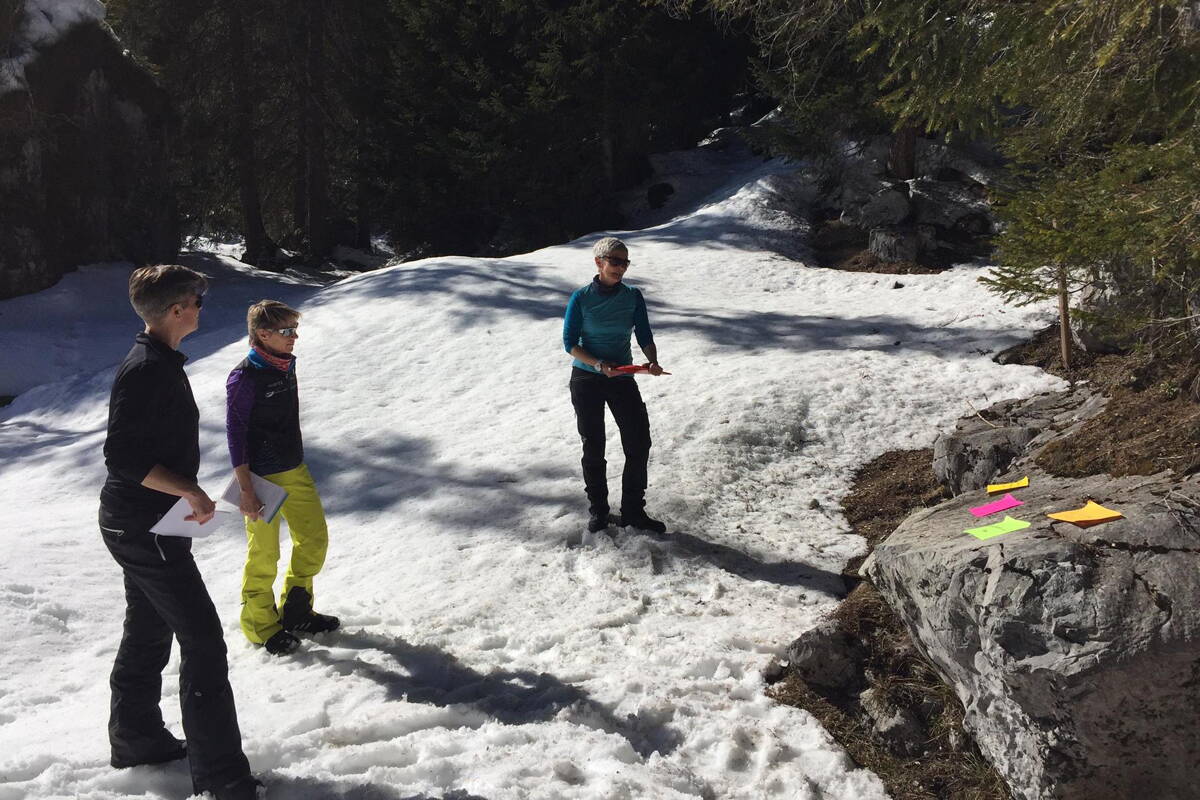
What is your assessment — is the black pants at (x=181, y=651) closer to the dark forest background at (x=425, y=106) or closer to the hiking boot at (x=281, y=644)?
the hiking boot at (x=281, y=644)

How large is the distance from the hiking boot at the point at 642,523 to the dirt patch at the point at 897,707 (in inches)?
55.3

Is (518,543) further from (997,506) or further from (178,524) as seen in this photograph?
(997,506)

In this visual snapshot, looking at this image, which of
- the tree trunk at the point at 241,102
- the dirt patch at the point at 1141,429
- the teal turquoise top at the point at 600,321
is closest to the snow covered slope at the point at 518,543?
the teal turquoise top at the point at 600,321

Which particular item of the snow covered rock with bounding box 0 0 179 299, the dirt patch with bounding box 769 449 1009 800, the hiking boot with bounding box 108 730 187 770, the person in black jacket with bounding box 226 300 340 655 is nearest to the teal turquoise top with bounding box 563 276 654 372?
the person in black jacket with bounding box 226 300 340 655

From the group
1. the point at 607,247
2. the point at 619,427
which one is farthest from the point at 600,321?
the point at 619,427

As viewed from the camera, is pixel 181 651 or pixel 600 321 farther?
pixel 600 321

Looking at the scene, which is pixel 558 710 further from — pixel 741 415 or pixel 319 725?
pixel 741 415

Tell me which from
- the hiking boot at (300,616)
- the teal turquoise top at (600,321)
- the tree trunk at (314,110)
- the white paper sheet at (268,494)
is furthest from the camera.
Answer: the tree trunk at (314,110)

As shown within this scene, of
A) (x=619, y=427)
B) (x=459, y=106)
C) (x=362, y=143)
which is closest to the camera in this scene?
(x=619, y=427)

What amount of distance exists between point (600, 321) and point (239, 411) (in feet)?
7.81

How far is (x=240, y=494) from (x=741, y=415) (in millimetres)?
4747

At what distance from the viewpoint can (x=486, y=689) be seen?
452 cm

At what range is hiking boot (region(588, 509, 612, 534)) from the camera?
6.27m

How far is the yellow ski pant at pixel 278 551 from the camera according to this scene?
A: 4875 mm
